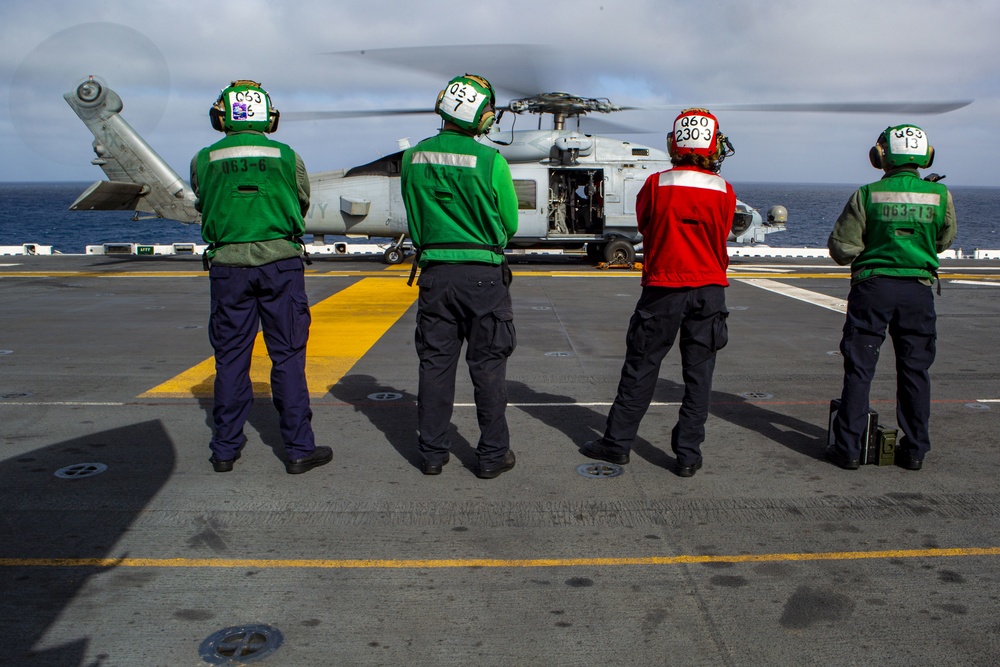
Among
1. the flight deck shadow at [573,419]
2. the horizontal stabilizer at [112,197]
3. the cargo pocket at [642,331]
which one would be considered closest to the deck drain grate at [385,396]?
the flight deck shadow at [573,419]

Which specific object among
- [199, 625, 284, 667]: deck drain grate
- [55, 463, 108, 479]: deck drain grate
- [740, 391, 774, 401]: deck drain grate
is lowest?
[199, 625, 284, 667]: deck drain grate

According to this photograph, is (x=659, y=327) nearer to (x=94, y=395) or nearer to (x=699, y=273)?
(x=699, y=273)

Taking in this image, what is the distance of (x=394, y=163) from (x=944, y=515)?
16.1m

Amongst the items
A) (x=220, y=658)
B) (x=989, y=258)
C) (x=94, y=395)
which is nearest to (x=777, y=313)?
(x=94, y=395)

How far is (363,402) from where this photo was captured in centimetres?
634

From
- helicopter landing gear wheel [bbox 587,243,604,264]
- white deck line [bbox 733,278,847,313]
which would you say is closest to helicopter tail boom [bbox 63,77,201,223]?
helicopter landing gear wheel [bbox 587,243,604,264]

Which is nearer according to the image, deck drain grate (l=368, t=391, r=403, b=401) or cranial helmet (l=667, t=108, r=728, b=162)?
cranial helmet (l=667, t=108, r=728, b=162)

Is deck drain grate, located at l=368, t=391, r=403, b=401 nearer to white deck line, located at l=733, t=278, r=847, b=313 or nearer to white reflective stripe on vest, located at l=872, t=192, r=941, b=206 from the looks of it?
white reflective stripe on vest, located at l=872, t=192, r=941, b=206

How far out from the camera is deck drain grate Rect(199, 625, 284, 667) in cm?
284

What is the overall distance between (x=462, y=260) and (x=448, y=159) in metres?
0.54

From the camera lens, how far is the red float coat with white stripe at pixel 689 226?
184 inches

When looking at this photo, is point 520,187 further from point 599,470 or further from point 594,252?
point 599,470

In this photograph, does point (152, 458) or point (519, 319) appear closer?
point (152, 458)

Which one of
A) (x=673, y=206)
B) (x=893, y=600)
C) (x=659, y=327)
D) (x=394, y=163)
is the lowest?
(x=893, y=600)
